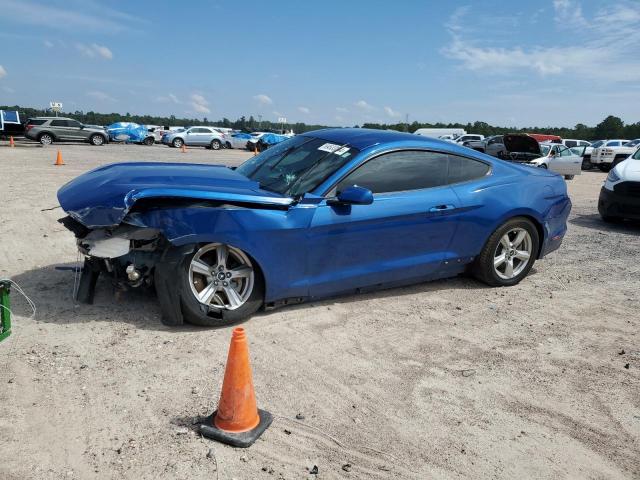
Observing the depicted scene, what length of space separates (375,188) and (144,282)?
2154 mm

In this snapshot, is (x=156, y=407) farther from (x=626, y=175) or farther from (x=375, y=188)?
(x=626, y=175)

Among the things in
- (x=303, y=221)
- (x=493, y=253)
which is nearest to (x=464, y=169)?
(x=493, y=253)

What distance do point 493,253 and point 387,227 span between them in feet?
4.92

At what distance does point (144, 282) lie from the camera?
4082 mm

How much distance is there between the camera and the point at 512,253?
5.48m

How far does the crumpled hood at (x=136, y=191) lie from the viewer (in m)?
3.71

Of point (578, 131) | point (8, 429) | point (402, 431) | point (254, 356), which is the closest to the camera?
point (8, 429)

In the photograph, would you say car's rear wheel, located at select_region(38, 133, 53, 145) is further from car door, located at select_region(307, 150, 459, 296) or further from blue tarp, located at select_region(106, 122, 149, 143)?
car door, located at select_region(307, 150, 459, 296)

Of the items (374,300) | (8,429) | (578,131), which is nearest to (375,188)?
(374,300)

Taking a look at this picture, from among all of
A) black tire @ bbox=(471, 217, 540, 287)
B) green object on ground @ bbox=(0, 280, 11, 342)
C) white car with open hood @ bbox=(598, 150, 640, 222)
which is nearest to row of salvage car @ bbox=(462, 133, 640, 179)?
white car with open hood @ bbox=(598, 150, 640, 222)

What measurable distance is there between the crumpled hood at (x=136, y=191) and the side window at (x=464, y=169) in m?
1.89

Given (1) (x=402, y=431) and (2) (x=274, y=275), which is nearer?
(1) (x=402, y=431)

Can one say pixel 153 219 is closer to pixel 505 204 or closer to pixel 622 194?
pixel 505 204

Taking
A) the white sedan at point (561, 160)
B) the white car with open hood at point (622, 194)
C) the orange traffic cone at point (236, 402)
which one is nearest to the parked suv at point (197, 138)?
the white sedan at point (561, 160)
